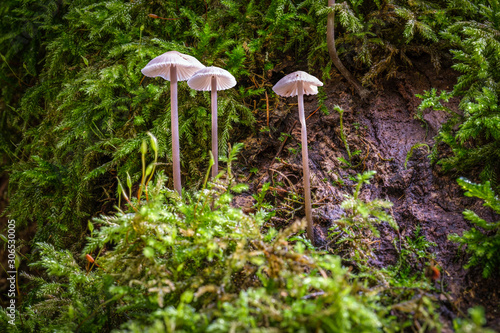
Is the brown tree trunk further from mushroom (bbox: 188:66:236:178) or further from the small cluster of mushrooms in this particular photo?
mushroom (bbox: 188:66:236:178)

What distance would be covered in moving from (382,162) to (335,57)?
0.82 m

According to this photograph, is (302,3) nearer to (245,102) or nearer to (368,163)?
(245,102)

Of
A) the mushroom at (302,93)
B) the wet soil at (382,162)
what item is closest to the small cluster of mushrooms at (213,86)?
the mushroom at (302,93)

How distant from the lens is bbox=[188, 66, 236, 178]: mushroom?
168 centimetres

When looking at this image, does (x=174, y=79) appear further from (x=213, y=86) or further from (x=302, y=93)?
(x=302, y=93)

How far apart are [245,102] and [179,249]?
138cm

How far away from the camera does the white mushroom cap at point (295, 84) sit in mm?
1680

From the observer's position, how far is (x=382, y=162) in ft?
5.98

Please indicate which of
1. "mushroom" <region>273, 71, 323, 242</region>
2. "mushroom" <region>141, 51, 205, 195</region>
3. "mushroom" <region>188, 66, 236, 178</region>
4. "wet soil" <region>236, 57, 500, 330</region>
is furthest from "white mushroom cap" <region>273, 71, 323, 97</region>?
"mushroom" <region>141, 51, 205, 195</region>

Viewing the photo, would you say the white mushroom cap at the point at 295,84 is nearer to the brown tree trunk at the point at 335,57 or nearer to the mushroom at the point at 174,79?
the brown tree trunk at the point at 335,57

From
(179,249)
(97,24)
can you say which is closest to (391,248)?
(179,249)

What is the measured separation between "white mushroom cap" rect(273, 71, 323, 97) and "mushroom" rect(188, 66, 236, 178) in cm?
31

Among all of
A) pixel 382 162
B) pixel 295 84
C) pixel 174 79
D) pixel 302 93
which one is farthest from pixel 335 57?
pixel 174 79

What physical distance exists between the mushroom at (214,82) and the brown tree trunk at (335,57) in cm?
75
